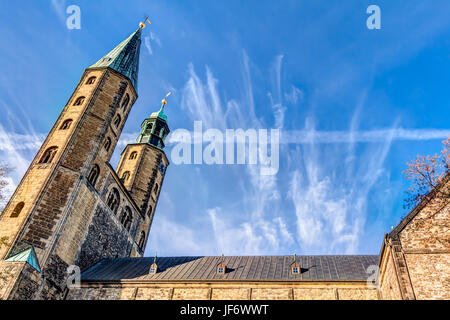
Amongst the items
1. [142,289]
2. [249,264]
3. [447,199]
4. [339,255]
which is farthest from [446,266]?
[142,289]

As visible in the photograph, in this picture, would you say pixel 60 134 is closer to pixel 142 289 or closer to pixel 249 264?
pixel 142 289

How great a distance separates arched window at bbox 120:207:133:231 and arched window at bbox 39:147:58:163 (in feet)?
28.7

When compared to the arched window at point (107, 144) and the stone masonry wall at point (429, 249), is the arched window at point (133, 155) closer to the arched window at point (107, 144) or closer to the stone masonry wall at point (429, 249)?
the arched window at point (107, 144)

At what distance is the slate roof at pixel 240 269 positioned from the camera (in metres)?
23.4

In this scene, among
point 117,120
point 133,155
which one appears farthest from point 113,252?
point 133,155

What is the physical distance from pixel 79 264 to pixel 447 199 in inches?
940

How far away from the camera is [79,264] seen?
2464 cm

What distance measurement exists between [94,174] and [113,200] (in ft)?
12.3

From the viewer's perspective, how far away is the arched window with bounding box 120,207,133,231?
104ft

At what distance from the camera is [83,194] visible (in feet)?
81.9

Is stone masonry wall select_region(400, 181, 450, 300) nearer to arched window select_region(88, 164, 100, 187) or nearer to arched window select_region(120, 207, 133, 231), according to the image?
arched window select_region(88, 164, 100, 187)

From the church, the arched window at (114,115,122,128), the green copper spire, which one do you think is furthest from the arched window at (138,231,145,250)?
the arched window at (114,115,122,128)

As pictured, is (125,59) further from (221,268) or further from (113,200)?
(221,268)
